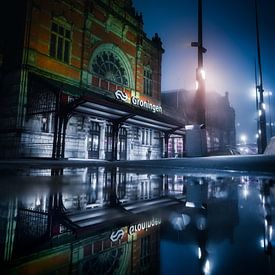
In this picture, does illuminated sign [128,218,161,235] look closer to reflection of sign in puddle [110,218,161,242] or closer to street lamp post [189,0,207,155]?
reflection of sign in puddle [110,218,161,242]

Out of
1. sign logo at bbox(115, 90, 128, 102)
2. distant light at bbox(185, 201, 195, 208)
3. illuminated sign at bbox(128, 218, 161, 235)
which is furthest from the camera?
sign logo at bbox(115, 90, 128, 102)

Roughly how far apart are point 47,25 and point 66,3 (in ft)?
8.70

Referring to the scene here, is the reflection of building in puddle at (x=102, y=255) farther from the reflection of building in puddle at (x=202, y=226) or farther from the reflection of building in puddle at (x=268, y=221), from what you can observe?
the reflection of building in puddle at (x=268, y=221)

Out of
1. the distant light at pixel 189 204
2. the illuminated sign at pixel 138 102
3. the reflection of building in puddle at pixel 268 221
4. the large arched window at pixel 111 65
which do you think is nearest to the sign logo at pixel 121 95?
the illuminated sign at pixel 138 102

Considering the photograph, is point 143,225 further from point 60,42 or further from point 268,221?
point 60,42

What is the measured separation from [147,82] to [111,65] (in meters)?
5.29

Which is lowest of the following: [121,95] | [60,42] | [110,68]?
[121,95]

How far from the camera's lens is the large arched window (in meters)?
18.5

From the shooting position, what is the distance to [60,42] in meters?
15.9

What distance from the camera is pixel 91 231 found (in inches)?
52.2

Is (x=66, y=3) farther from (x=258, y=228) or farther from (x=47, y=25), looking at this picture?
(x=258, y=228)

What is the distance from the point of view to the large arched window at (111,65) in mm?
18469

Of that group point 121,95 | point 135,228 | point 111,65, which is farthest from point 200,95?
point 111,65

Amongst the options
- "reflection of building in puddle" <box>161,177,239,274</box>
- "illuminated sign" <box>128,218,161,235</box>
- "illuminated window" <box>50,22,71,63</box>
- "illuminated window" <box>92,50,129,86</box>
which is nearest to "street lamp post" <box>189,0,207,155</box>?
"reflection of building in puddle" <box>161,177,239,274</box>
